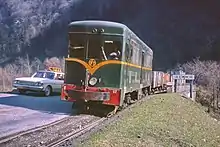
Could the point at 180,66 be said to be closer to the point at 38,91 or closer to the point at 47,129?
the point at 38,91

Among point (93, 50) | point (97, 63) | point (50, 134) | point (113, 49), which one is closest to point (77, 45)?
point (93, 50)

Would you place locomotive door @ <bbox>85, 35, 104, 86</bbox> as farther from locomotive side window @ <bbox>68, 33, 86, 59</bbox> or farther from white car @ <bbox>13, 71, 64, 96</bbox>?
white car @ <bbox>13, 71, 64, 96</bbox>

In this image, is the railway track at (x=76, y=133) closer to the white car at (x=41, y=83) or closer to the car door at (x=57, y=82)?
the white car at (x=41, y=83)

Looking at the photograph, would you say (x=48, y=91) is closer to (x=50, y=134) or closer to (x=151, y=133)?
(x=50, y=134)

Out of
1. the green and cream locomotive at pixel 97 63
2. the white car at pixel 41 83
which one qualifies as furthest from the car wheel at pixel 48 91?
the green and cream locomotive at pixel 97 63

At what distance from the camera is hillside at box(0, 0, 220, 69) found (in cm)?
6175

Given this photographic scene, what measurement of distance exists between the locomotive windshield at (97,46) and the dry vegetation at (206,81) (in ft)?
57.6

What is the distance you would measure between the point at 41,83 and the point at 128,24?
1912 inches

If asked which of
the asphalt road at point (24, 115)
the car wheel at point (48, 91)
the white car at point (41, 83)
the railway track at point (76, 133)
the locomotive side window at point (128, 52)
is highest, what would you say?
the locomotive side window at point (128, 52)

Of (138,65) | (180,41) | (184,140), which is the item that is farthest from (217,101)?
(180,41)

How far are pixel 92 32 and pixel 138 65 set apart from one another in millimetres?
4754

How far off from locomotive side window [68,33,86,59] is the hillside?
4314 cm

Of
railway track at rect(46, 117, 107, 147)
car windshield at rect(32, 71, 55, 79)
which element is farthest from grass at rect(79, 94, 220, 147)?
car windshield at rect(32, 71, 55, 79)

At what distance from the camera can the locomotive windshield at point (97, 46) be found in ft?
47.2
